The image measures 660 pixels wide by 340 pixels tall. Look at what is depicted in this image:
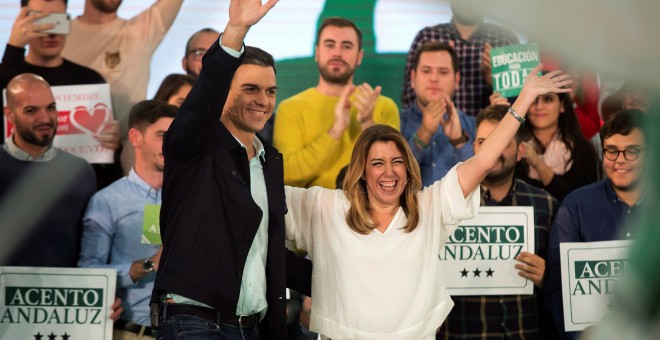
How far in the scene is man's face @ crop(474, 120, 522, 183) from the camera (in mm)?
3525

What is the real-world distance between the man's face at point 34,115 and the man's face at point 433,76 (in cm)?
166

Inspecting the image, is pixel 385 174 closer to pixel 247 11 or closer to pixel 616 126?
pixel 616 126

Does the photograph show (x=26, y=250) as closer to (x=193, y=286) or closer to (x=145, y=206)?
(x=145, y=206)

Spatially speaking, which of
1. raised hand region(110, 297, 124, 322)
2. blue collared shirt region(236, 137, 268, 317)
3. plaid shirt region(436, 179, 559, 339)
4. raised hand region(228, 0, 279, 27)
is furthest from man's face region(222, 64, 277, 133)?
plaid shirt region(436, 179, 559, 339)

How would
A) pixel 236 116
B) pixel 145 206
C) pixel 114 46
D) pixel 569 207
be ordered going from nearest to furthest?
pixel 236 116, pixel 145 206, pixel 569 207, pixel 114 46

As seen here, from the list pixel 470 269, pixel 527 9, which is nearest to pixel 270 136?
pixel 470 269

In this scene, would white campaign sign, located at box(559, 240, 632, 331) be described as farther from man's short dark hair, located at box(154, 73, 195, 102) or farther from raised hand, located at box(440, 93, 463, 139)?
man's short dark hair, located at box(154, 73, 195, 102)

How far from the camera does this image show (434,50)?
383 centimetres

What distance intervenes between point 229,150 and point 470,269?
1.73 metres

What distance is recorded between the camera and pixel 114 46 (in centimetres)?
377

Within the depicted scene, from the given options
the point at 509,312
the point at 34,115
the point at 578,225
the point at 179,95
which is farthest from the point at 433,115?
the point at 34,115

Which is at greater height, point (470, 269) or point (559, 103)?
point (559, 103)

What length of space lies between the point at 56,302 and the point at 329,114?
4.75 feet

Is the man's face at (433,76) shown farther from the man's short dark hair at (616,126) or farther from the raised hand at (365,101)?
the man's short dark hair at (616,126)
